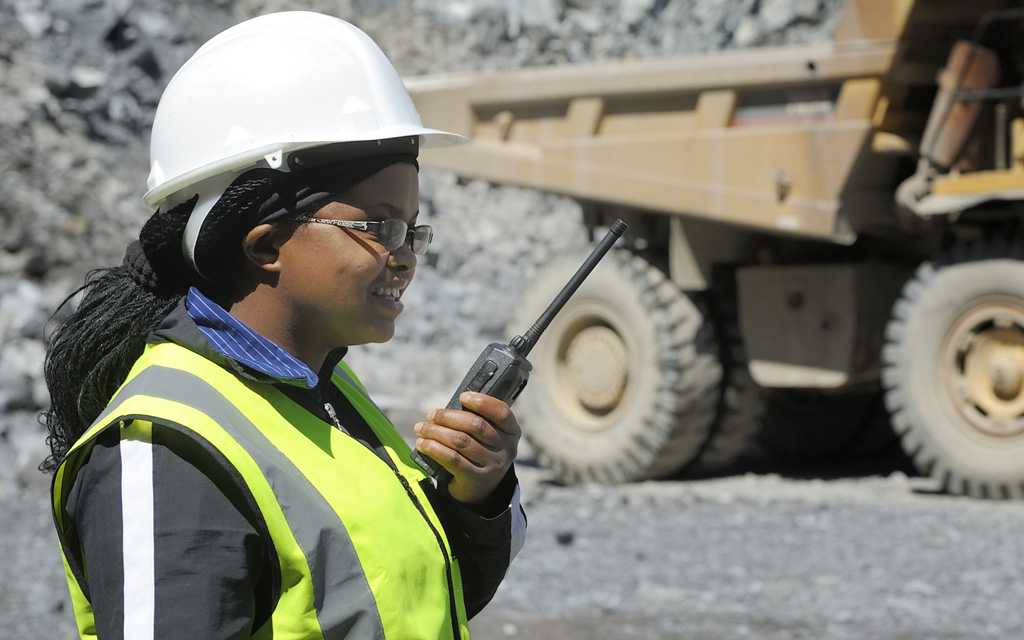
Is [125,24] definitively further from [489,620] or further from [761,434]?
[489,620]

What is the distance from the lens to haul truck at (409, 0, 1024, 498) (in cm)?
623

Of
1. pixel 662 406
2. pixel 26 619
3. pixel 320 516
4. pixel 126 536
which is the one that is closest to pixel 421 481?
pixel 320 516

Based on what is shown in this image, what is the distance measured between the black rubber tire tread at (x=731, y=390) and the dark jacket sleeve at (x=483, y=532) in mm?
5832

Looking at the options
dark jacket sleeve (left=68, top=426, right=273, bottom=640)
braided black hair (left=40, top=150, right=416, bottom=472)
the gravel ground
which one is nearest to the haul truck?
the gravel ground

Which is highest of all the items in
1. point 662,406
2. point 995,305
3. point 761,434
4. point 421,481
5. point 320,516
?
point 320,516

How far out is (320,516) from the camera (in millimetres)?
1371

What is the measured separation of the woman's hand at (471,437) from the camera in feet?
5.01

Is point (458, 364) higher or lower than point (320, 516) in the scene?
lower

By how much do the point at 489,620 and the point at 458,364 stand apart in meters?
7.11

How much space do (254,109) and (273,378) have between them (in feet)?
1.08

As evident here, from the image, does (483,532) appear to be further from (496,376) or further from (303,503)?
(303,503)

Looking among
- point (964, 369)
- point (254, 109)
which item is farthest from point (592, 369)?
point (254, 109)

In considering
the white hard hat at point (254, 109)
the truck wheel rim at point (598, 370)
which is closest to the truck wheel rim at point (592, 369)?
the truck wheel rim at point (598, 370)

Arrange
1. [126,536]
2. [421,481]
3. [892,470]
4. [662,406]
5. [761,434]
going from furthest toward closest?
[761,434] → [892,470] → [662,406] → [421,481] → [126,536]
